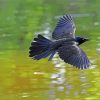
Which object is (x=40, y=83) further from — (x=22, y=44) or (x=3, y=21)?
(x=3, y=21)

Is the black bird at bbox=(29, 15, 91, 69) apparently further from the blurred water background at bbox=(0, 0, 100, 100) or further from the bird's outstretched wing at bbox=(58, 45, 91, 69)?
the blurred water background at bbox=(0, 0, 100, 100)

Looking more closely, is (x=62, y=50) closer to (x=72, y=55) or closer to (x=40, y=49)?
(x=72, y=55)

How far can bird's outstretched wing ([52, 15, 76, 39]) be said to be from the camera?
779 cm

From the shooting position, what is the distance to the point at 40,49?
690 cm

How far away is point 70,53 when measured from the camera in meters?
7.12

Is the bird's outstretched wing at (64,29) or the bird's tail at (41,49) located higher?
the bird's outstretched wing at (64,29)

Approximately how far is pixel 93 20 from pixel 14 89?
270 inches

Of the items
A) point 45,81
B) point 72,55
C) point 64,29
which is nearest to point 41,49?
point 72,55

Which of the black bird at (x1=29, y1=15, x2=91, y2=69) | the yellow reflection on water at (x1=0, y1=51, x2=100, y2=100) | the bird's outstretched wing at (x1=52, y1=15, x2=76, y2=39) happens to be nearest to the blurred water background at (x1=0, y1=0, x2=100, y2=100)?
the yellow reflection on water at (x1=0, y1=51, x2=100, y2=100)

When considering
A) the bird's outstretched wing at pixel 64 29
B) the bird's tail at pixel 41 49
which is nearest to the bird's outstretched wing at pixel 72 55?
the bird's tail at pixel 41 49

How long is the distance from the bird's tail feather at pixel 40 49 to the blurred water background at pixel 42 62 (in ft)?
4.99

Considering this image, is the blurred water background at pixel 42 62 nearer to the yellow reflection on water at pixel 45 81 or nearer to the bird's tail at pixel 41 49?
the yellow reflection on water at pixel 45 81

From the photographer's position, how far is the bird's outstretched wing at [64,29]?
25.5ft

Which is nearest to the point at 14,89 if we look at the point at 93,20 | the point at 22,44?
the point at 22,44
